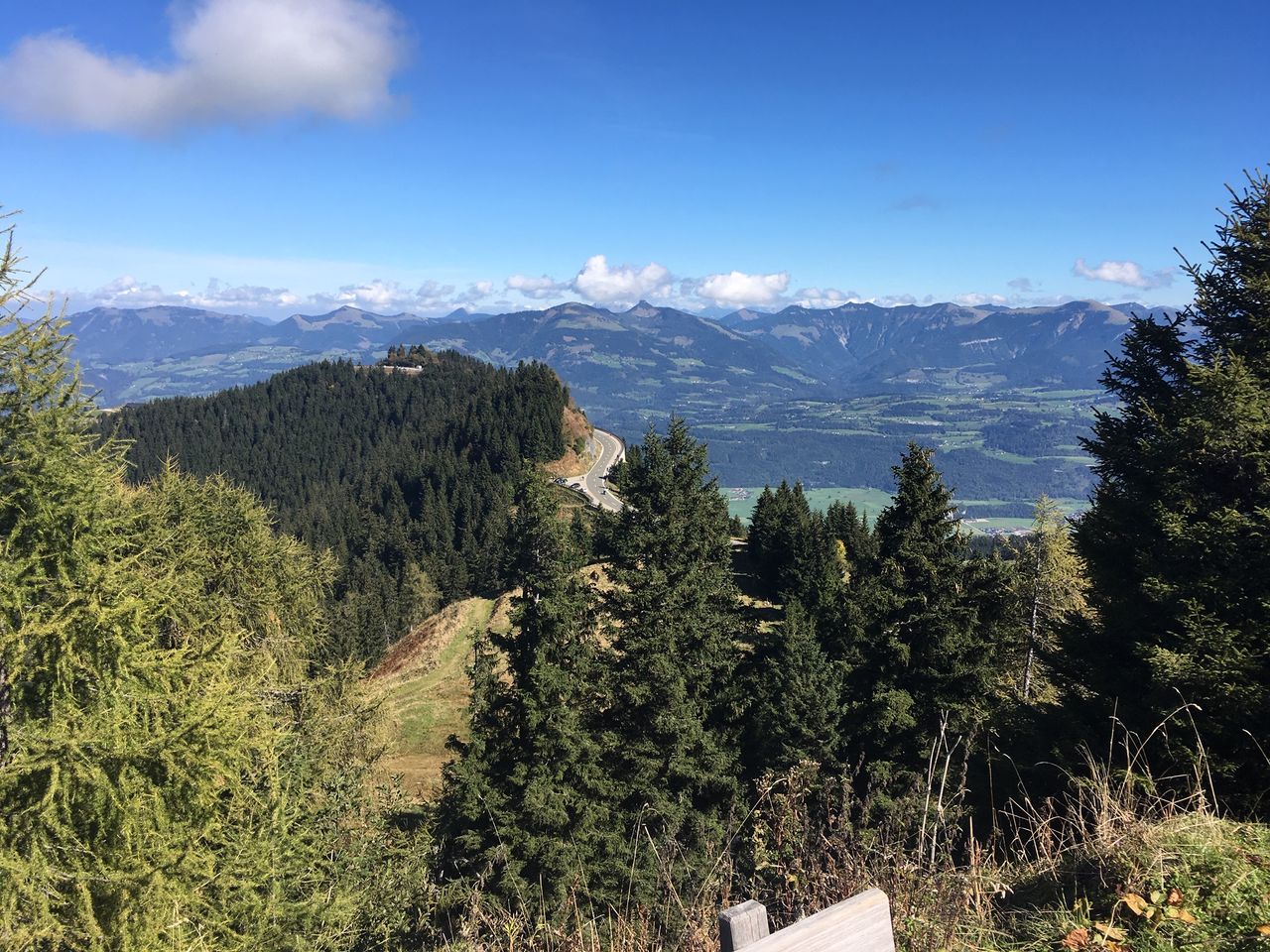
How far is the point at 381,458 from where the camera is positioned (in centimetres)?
13038

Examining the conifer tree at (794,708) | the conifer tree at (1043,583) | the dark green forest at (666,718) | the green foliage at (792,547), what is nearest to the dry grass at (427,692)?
the dark green forest at (666,718)

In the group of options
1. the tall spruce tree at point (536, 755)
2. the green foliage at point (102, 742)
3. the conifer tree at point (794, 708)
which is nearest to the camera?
the green foliage at point (102, 742)

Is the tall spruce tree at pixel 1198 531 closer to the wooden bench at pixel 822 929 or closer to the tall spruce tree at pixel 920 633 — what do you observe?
the tall spruce tree at pixel 920 633

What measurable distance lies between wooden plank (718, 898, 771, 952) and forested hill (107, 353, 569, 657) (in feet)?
54.6

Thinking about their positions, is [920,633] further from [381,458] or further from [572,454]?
[381,458]

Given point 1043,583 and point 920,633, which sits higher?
point 920,633

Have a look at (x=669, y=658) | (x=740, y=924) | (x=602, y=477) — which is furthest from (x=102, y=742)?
(x=602, y=477)

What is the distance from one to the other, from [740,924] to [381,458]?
137 meters

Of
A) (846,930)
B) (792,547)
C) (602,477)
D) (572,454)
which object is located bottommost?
(602,477)

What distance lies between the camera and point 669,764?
1692 cm

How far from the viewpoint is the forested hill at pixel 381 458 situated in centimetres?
7412

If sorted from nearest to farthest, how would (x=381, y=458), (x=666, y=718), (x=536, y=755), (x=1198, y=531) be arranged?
(x=1198, y=531), (x=536, y=755), (x=666, y=718), (x=381, y=458)

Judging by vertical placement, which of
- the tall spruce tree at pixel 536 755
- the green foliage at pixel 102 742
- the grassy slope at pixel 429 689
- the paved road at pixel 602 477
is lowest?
the grassy slope at pixel 429 689

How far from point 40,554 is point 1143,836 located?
32.3ft
